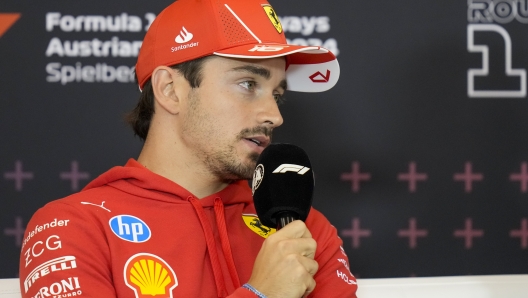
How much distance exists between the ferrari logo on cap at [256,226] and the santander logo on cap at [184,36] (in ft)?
1.21

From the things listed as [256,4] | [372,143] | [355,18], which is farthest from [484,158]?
[256,4]

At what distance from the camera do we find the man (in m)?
1.33

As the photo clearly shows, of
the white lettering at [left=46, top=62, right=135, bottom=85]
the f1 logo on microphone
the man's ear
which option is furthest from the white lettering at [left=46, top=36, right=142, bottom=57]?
the f1 logo on microphone

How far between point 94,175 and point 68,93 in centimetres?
23

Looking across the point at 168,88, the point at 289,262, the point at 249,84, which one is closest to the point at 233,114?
the point at 249,84

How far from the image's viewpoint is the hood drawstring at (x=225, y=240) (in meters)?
1.41

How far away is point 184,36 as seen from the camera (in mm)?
1497

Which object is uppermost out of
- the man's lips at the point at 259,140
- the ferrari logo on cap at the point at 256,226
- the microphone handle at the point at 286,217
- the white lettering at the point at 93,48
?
the white lettering at the point at 93,48

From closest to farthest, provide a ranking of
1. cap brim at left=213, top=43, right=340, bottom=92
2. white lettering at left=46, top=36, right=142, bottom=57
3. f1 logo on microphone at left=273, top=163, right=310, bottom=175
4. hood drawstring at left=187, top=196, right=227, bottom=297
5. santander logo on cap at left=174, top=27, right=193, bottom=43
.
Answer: f1 logo on microphone at left=273, top=163, right=310, bottom=175 < hood drawstring at left=187, top=196, right=227, bottom=297 < santander logo on cap at left=174, top=27, right=193, bottom=43 < cap brim at left=213, top=43, right=340, bottom=92 < white lettering at left=46, top=36, right=142, bottom=57

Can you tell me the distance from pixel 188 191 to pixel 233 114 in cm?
18

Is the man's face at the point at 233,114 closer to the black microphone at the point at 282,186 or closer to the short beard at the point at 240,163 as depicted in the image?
the short beard at the point at 240,163

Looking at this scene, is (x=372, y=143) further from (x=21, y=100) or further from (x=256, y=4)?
(x=21, y=100)

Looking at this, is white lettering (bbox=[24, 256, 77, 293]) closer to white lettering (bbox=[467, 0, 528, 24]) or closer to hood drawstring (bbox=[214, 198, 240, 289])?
hood drawstring (bbox=[214, 198, 240, 289])

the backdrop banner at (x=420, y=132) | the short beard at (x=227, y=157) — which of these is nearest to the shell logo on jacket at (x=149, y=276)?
the short beard at (x=227, y=157)
